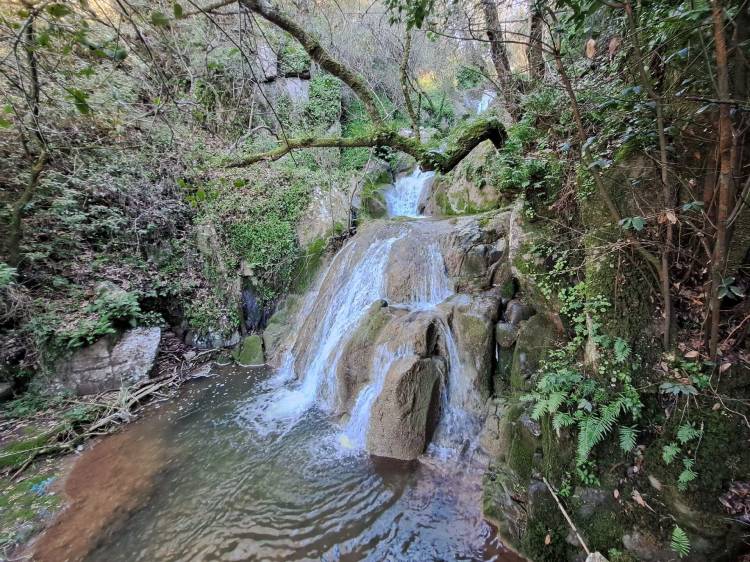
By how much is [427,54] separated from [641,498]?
13576mm

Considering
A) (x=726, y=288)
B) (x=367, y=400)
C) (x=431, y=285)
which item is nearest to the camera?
(x=726, y=288)

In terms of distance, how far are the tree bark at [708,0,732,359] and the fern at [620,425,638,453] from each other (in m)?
0.73

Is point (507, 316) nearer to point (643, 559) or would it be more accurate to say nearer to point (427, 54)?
point (643, 559)

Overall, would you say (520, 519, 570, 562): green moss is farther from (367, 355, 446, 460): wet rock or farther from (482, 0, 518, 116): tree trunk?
(482, 0, 518, 116): tree trunk

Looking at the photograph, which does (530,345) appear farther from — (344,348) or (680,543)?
(344,348)

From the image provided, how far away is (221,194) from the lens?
25.2 feet

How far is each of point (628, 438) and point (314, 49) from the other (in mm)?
4211

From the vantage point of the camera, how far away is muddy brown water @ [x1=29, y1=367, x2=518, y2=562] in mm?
3025

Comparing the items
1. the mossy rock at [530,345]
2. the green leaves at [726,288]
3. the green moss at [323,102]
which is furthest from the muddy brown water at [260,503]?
the green moss at [323,102]

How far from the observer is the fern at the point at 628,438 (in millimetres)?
2371

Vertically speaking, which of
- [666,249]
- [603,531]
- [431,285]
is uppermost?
[666,249]

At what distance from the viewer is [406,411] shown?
158 inches

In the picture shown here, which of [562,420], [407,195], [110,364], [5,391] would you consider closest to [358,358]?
[562,420]

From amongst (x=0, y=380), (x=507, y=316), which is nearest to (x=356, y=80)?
(x=507, y=316)
